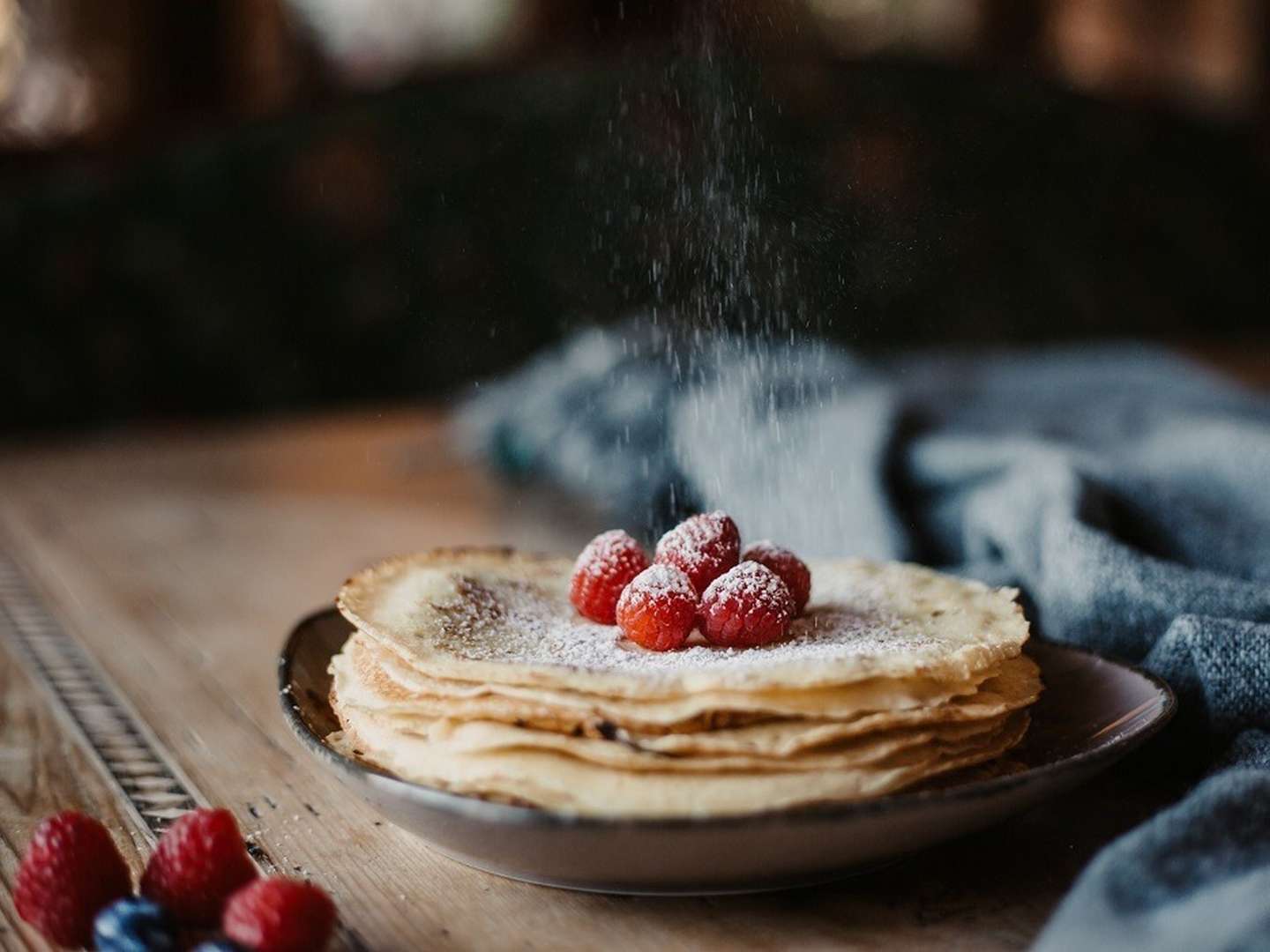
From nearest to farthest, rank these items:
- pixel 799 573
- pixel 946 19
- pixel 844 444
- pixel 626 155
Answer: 1. pixel 799 573
2. pixel 844 444
3. pixel 626 155
4. pixel 946 19

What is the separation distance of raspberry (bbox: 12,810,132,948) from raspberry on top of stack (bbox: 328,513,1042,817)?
0.50ft

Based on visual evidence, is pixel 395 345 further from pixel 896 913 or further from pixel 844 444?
pixel 896 913

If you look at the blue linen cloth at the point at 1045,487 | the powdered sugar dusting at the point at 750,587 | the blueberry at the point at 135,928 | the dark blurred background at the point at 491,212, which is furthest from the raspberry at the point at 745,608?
the dark blurred background at the point at 491,212

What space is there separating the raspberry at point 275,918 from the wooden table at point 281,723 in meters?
0.05

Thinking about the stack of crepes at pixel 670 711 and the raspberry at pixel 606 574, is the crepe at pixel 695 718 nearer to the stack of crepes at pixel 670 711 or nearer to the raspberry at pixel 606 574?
the stack of crepes at pixel 670 711

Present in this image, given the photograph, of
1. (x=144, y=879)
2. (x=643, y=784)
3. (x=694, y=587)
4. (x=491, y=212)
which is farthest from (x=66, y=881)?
(x=491, y=212)

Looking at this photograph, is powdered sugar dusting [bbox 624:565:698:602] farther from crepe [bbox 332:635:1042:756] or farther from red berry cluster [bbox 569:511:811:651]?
crepe [bbox 332:635:1042:756]

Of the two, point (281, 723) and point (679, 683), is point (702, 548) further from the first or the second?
point (281, 723)

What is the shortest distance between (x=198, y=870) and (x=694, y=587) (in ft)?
1.20

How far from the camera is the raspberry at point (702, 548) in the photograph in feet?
3.01

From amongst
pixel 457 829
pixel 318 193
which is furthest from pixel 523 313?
pixel 457 829

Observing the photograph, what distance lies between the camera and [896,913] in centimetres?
75

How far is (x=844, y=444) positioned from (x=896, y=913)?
0.81 m

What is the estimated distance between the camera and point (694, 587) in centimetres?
91
